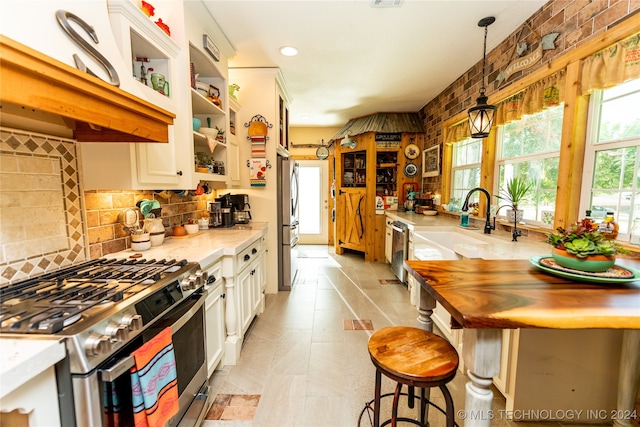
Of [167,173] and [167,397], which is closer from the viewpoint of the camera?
[167,397]

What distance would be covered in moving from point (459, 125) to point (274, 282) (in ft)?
10.4

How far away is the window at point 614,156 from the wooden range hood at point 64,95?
8.76ft

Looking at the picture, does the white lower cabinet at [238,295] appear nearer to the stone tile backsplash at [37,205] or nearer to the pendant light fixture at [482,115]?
the stone tile backsplash at [37,205]

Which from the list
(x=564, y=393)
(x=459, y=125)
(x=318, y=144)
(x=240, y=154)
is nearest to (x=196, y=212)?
(x=240, y=154)

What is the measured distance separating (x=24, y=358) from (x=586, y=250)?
1872 mm

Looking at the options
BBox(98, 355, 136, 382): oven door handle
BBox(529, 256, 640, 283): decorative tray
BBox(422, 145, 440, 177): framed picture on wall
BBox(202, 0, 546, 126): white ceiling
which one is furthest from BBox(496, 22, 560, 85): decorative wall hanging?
BBox(98, 355, 136, 382): oven door handle

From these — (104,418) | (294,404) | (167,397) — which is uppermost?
(104,418)

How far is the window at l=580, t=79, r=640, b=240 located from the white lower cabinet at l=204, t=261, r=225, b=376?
258 cm

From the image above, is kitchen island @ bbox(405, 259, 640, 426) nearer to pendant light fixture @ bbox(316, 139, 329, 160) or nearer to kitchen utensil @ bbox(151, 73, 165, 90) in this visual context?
kitchen utensil @ bbox(151, 73, 165, 90)

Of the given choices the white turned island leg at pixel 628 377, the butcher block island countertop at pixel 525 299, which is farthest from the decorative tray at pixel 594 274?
the white turned island leg at pixel 628 377

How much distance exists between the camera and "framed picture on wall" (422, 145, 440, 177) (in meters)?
4.24

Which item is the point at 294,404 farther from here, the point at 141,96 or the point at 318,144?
the point at 318,144

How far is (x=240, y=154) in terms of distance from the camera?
3264mm

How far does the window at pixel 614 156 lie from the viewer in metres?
1.63
